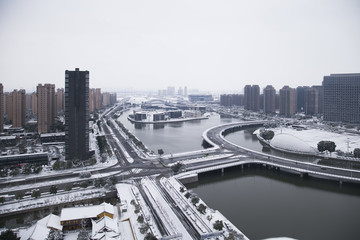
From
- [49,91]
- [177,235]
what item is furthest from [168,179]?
[49,91]

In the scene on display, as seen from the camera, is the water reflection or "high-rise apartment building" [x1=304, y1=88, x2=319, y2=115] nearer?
the water reflection

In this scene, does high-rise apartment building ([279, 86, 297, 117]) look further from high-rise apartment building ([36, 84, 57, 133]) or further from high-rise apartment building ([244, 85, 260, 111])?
high-rise apartment building ([36, 84, 57, 133])

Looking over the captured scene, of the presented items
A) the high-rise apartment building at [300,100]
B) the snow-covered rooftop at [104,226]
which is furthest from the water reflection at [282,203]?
the high-rise apartment building at [300,100]

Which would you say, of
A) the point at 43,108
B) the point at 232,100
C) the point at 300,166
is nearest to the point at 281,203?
the point at 300,166

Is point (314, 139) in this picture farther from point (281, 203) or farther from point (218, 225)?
point (218, 225)

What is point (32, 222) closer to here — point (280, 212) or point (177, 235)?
point (177, 235)

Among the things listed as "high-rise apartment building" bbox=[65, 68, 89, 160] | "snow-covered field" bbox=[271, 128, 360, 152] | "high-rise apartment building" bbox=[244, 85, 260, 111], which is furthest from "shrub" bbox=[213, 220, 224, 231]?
"high-rise apartment building" bbox=[244, 85, 260, 111]

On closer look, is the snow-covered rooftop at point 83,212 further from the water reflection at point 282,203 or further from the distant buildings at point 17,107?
the distant buildings at point 17,107
